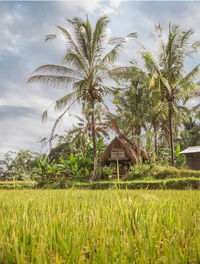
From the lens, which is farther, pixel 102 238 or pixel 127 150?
pixel 127 150

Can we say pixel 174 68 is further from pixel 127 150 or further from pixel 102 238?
pixel 102 238

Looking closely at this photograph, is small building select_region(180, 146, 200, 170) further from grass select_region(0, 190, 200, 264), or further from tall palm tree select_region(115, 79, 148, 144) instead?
grass select_region(0, 190, 200, 264)

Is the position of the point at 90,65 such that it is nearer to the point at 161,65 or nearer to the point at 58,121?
the point at 58,121

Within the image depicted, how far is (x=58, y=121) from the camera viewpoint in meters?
11.0

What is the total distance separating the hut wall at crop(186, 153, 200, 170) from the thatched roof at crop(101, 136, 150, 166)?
4990mm

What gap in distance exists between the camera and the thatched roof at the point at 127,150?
13305mm

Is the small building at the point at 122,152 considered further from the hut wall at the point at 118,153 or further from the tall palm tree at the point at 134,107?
the tall palm tree at the point at 134,107

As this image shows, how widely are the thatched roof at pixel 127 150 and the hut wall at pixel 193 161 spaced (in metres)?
4.99

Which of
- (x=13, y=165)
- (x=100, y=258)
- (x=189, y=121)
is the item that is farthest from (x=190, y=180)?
(x=13, y=165)

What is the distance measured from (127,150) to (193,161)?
748 cm

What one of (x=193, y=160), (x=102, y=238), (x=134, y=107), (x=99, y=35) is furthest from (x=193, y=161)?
(x=102, y=238)

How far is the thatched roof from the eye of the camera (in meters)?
13.3

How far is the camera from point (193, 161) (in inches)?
718

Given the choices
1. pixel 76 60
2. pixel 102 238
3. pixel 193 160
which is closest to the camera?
pixel 102 238
